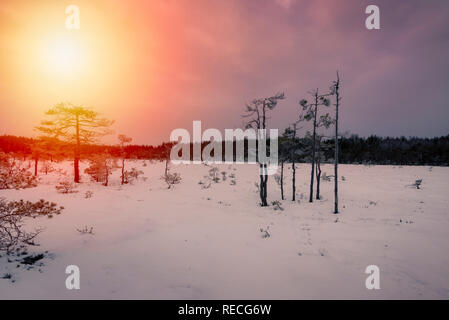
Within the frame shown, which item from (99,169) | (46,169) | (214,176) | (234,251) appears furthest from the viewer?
(214,176)

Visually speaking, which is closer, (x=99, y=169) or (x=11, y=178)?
(x=11, y=178)

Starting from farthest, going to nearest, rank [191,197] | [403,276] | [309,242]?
[191,197] < [309,242] < [403,276]

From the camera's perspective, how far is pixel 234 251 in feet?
28.2

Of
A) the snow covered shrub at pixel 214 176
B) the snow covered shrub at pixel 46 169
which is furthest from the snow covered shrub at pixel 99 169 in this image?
the snow covered shrub at pixel 214 176

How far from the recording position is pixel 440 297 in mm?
5762

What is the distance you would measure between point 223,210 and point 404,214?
12.3 meters

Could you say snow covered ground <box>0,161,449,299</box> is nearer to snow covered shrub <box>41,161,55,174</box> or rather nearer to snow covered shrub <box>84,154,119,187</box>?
snow covered shrub <box>84,154,119,187</box>

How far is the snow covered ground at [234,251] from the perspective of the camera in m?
5.91

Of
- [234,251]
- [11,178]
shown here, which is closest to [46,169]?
[11,178]

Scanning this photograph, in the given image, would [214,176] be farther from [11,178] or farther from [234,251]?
[11,178]

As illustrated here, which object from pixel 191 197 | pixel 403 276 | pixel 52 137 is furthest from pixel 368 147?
pixel 52 137

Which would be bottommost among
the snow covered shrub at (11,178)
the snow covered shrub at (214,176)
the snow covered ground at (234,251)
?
the snow covered ground at (234,251)

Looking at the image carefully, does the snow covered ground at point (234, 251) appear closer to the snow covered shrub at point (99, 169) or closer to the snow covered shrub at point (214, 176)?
the snow covered shrub at point (99, 169)
